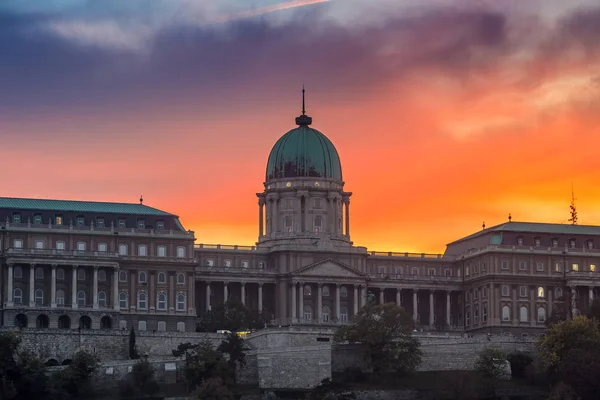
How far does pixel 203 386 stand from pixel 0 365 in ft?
70.1

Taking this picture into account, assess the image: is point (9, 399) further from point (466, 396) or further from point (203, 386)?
point (466, 396)

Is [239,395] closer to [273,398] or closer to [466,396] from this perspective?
[273,398]

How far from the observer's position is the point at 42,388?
19925 centimetres

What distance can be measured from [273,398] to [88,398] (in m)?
19.1

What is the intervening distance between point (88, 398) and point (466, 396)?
3878 cm

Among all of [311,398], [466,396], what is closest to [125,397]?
[311,398]

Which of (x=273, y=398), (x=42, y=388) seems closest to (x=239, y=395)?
(x=273, y=398)

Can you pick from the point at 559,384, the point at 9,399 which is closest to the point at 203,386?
the point at 9,399

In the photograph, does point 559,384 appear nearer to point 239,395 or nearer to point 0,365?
point 239,395

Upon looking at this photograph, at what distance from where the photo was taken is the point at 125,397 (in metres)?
200

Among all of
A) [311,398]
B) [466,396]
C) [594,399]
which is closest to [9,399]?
[311,398]

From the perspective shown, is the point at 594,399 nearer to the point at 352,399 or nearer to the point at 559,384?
the point at 559,384

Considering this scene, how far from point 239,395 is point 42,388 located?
20163mm

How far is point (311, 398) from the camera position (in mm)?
197000
